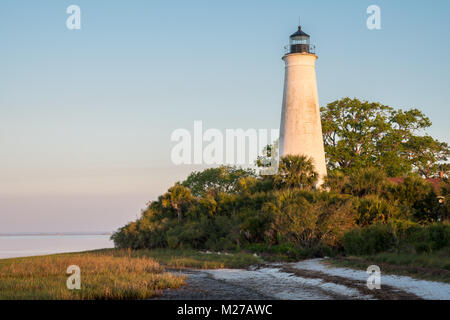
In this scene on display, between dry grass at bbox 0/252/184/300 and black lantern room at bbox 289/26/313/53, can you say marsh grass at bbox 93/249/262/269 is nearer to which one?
dry grass at bbox 0/252/184/300

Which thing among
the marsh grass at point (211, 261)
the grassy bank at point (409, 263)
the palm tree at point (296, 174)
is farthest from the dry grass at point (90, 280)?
the palm tree at point (296, 174)

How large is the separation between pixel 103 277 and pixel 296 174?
15514 millimetres

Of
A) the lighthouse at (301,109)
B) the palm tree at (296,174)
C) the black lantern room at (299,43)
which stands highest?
the black lantern room at (299,43)

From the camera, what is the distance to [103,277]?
52.4ft

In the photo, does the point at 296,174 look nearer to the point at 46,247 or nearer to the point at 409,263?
the point at 409,263

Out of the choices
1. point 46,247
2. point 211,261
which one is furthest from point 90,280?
point 46,247

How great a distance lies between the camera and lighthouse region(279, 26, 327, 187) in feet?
106

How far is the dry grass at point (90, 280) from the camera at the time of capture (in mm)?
13055

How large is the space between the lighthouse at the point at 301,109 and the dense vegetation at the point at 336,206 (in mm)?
1663

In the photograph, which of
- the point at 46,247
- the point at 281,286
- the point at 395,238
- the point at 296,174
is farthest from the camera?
the point at 46,247

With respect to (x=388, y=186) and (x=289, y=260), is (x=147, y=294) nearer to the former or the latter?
(x=289, y=260)

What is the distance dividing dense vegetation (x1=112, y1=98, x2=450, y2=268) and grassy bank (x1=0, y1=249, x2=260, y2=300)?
107 inches

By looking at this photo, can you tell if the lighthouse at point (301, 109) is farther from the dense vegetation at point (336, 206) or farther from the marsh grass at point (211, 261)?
the marsh grass at point (211, 261)
